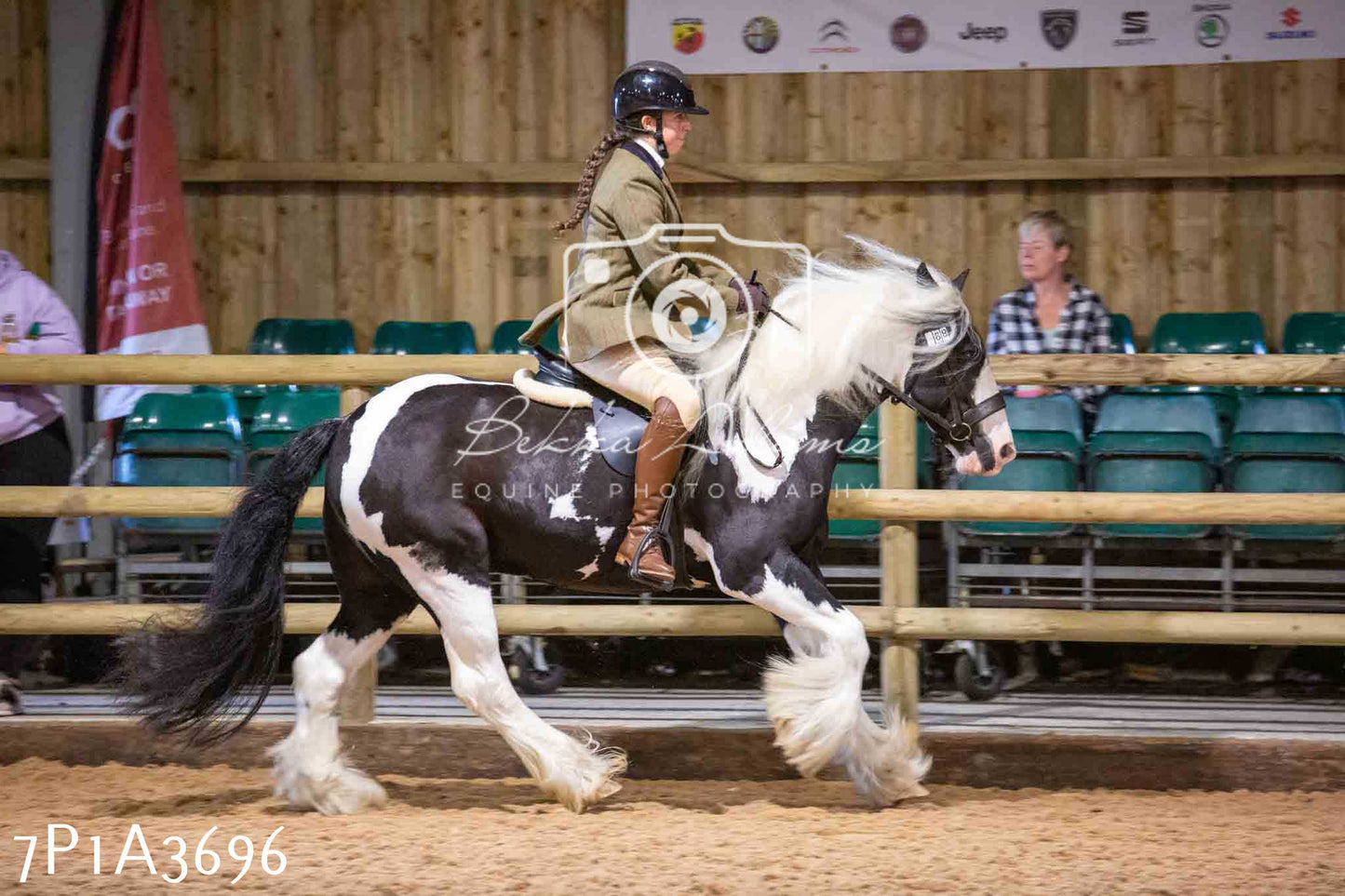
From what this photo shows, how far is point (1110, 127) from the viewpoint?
7.77 metres

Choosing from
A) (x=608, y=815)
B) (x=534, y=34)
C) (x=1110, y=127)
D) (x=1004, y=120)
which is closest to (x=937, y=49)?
(x=1004, y=120)

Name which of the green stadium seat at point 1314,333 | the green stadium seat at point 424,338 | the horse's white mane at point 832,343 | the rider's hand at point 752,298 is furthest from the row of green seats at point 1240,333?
the rider's hand at point 752,298

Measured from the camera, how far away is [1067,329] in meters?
6.07

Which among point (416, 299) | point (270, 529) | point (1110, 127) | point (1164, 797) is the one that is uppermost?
point (1110, 127)

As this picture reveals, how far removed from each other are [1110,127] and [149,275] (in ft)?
17.4

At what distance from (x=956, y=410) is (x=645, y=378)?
0.94 meters

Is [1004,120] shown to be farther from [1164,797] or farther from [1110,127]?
[1164,797]

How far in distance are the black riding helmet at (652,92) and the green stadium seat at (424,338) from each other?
372cm

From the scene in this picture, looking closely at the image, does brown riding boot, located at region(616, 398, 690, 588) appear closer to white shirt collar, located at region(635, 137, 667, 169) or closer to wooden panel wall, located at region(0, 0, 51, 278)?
white shirt collar, located at region(635, 137, 667, 169)

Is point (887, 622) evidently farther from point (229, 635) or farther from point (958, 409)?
point (229, 635)

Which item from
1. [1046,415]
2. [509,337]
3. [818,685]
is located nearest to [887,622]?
[818,685]

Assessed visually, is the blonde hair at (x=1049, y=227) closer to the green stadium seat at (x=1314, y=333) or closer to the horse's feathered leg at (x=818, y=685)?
the green stadium seat at (x=1314, y=333)

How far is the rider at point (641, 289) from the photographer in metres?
4.01

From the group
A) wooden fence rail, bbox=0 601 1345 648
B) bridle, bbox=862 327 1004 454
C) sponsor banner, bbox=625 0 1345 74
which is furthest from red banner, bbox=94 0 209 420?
bridle, bbox=862 327 1004 454
